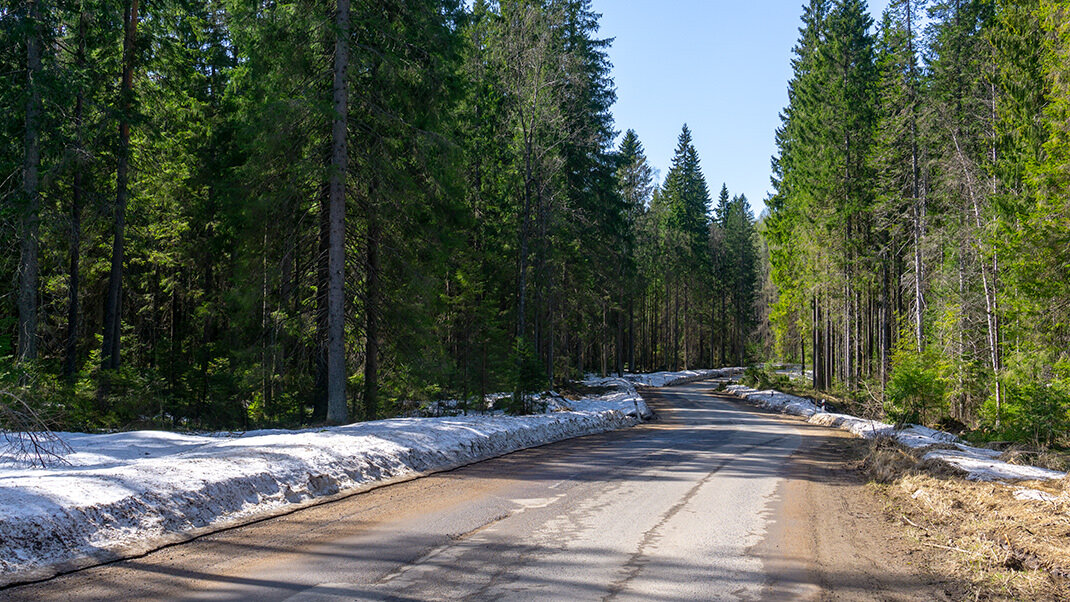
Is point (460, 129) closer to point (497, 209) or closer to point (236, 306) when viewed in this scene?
point (497, 209)

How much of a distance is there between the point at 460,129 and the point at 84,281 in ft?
50.2

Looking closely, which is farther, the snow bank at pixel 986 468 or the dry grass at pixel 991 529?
the snow bank at pixel 986 468

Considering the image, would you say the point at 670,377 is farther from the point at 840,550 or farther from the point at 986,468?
the point at 840,550

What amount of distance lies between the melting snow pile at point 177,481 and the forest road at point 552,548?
364 millimetres

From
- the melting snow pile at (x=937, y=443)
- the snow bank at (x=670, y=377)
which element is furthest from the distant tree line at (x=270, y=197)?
the snow bank at (x=670, y=377)

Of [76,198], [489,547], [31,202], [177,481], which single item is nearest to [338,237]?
[31,202]

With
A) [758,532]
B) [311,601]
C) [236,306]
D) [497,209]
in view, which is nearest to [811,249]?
[497,209]

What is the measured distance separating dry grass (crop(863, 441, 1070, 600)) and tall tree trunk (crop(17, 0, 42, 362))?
17.9 m

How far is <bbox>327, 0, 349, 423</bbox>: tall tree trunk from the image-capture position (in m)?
14.8

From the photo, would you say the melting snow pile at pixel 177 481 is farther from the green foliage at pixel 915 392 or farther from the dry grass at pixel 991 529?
the green foliage at pixel 915 392

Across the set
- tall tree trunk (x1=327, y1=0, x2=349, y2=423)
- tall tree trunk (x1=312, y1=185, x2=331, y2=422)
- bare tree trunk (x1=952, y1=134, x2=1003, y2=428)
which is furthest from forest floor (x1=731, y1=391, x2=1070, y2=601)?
bare tree trunk (x1=952, y1=134, x2=1003, y2=428)

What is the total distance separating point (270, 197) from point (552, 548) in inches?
491

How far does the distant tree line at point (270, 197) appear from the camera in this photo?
15.5 metres

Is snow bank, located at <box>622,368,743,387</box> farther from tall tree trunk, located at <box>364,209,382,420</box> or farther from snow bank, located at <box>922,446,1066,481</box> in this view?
snow bank, located at <box>922,446,1066,481</box>
